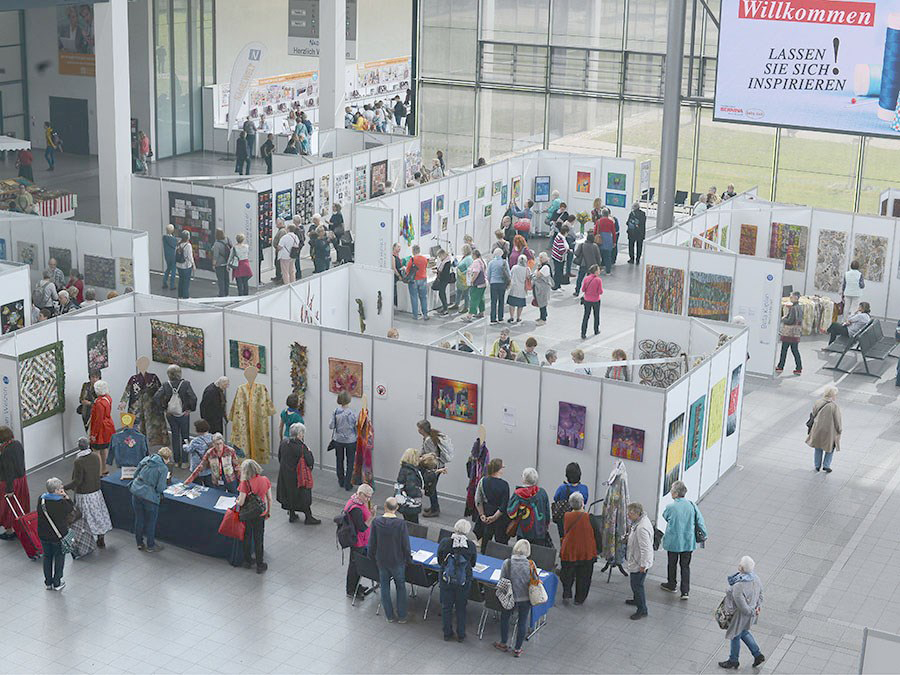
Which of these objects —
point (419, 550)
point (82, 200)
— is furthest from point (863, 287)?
point (82, 200)

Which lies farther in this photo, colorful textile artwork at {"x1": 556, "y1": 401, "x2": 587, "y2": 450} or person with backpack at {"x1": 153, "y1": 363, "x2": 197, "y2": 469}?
person with backpack at {"x1": 153, "y1": 363, "x2": 197, "y2": 469}

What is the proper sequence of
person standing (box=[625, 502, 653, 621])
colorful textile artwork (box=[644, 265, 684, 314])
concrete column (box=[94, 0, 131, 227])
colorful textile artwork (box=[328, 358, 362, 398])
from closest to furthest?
1. person standing (box=[625, 502, 653, 621])
2. colorful textile artwork (box=[328, 358, 362, 398])
3. colorful textile artwork (box=[644, 265, 684, 314])
4. concrete column (box=[94, 0, 131, 227])

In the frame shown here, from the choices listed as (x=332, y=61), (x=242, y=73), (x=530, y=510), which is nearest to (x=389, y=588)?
(x=530, y=510)

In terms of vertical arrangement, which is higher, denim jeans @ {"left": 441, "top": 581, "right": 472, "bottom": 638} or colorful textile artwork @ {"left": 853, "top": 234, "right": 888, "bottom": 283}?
colorful textile artwork @ {"left": 853, "top": 234, "right": 888, "bottom": 283}

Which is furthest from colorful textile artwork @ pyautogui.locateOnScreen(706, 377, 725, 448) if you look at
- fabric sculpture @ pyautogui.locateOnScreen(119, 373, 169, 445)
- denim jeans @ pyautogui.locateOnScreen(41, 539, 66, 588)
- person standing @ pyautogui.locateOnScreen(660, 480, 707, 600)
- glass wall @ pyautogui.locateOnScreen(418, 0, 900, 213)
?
glass wall @ pyautogui.locateOnScreen(418, 0, 900, 213)

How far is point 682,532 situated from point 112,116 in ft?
59.0

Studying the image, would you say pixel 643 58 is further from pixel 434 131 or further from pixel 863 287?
pixel 863 287

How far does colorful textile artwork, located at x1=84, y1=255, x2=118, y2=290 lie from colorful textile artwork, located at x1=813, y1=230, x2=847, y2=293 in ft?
44.9

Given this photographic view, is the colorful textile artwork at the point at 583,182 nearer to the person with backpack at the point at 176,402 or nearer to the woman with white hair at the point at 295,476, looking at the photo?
the person with backpack at the point at 176,402

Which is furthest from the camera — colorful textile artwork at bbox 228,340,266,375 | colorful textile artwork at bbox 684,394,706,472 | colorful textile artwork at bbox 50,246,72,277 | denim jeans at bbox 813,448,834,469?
colorful textile artwork at bbox 50,246,72,277

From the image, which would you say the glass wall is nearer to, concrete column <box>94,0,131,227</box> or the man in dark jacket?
concrete column <box>94,0,131,227</box>

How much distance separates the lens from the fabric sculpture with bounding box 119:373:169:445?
17.1m

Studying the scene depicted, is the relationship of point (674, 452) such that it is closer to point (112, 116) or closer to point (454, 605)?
point (454, 605)

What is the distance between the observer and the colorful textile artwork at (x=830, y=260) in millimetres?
24812
